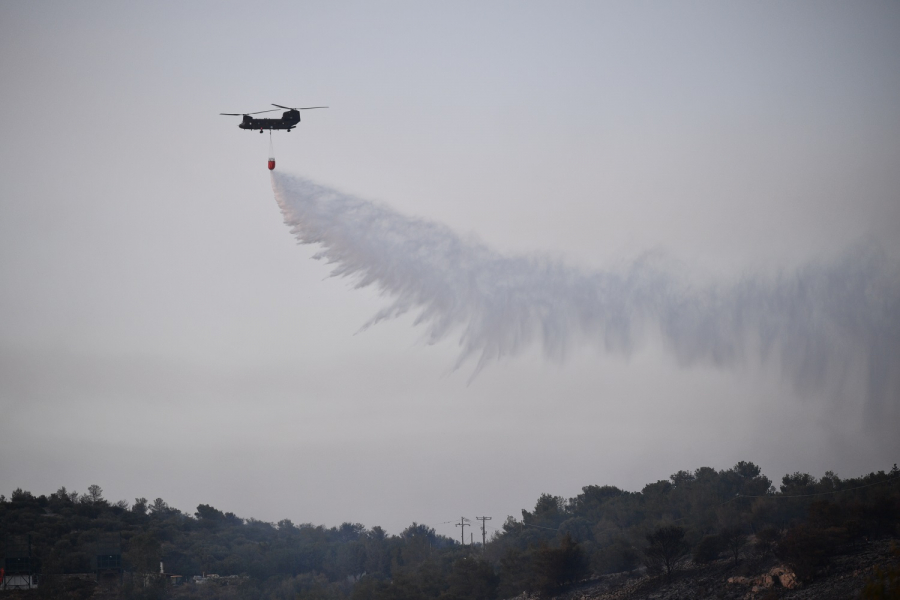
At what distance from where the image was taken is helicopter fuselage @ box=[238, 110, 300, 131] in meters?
62.7

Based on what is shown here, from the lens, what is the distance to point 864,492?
266ft

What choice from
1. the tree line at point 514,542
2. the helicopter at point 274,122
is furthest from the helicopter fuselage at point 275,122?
the tree line at point 514,542

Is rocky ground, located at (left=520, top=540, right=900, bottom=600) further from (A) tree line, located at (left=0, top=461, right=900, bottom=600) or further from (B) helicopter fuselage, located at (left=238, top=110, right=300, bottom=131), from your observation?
(B) helicopter fuselage, located at (left=238, top=110, right=300, bottom=131)

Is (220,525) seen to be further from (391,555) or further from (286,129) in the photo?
(286,129)

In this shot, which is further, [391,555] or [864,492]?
[391,555]

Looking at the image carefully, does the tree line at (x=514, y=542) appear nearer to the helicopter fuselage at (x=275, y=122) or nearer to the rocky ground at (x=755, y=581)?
the rocky ground at (x=755, y=581)

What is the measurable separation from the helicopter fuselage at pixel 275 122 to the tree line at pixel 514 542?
4431 cm

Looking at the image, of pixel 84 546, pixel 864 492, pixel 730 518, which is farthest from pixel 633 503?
pixel 84 546

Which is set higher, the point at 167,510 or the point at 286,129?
the point at 286,129

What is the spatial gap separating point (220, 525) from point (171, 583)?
59442 mm

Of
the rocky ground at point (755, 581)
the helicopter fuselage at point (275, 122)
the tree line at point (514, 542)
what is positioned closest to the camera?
the rocky ground at point (755, 581)

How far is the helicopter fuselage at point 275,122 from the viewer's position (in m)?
62.7

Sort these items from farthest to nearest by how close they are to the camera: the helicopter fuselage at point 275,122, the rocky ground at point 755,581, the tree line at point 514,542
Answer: the tree line at point 514,542, the helicopter fuselage at point 275,122, the rocky ground at point 755,581

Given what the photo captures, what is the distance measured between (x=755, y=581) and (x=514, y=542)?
50284 mm
